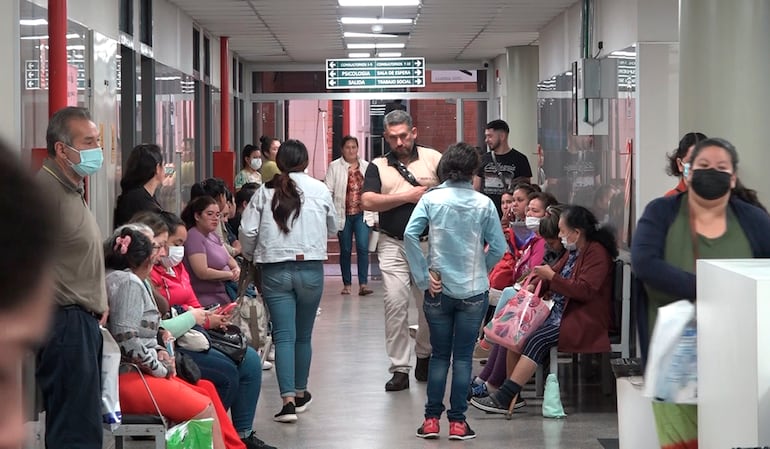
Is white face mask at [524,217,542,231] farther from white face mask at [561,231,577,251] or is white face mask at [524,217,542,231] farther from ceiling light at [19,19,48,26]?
ceiling light at [19,19,48,26]

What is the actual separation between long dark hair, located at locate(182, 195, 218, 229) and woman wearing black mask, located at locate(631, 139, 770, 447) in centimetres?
350

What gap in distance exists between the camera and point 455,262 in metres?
6.19

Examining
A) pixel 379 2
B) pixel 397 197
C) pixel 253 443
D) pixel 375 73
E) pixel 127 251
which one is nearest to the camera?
pixel 127 251

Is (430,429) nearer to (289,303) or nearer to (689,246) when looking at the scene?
(289,303)

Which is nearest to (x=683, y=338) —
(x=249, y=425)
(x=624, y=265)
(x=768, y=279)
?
(x=768, y=279)

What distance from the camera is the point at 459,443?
21.0 feet

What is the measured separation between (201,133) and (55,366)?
32.6 feet

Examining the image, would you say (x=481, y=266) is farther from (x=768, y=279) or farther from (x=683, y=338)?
(x=768, y=279)

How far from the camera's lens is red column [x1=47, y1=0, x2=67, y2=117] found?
6211 mm

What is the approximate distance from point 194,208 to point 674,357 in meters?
3.88

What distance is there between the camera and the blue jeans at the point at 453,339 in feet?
20.3

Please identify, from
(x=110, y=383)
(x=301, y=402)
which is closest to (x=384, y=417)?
(x=301, y=402)

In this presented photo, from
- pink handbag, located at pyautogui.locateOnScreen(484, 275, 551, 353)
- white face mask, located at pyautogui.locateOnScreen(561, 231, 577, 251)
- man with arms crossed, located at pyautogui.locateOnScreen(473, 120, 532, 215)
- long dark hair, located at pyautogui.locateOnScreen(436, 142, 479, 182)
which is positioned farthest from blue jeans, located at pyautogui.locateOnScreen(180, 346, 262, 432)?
man with arms crossed, located at pyautogui.locateOnScreen(473, 120, 532, 215)

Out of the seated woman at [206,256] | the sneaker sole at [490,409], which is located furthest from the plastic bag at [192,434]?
the sneaker sole at [490,409]
